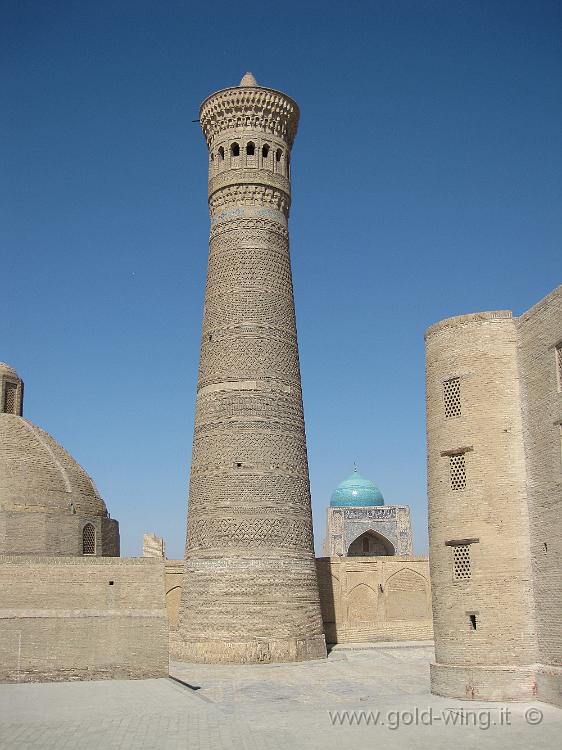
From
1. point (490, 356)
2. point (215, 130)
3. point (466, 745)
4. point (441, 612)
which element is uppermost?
point (215, 130)

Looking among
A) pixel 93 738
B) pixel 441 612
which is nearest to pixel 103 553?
pixel 441 612

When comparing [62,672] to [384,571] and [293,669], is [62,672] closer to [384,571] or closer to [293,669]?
[293,669]

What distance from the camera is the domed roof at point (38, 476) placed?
917 inches

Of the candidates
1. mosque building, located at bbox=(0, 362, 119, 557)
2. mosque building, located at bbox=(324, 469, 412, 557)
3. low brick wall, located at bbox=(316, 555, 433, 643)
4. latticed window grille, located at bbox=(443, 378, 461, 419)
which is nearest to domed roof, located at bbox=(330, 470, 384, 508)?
mosque building, located at bbox=(324, 469, 412, 557)

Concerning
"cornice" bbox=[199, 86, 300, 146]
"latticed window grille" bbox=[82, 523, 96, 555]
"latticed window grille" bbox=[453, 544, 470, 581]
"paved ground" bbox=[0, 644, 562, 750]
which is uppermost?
"cornice" bbox=[199, 86, 300, 146]

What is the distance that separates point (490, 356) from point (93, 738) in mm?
9763

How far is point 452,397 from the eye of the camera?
17.0 metres

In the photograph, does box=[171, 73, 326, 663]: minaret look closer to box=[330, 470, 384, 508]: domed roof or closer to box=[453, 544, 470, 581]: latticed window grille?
box=[453, 544, 470, 581]: latticed window grille

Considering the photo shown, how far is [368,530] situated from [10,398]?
1925 centimetres

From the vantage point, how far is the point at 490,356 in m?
16.5

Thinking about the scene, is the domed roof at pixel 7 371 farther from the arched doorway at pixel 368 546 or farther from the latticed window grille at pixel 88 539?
the arched doorway at pixel 368 546

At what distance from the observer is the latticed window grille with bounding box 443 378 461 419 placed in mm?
16800

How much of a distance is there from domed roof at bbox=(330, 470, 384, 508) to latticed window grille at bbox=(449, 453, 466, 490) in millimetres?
25916

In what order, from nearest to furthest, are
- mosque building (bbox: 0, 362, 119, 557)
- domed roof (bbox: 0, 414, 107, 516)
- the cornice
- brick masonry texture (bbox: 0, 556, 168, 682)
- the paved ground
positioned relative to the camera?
1. the paved ground
2. brick masonry texture (bbox: 0, 556, 168, 682)
3. mosque building (bbox: 0, 362, 119, 557)
4. domed roof (bbox: 0, 414, 107, 516)
5. the cornice
